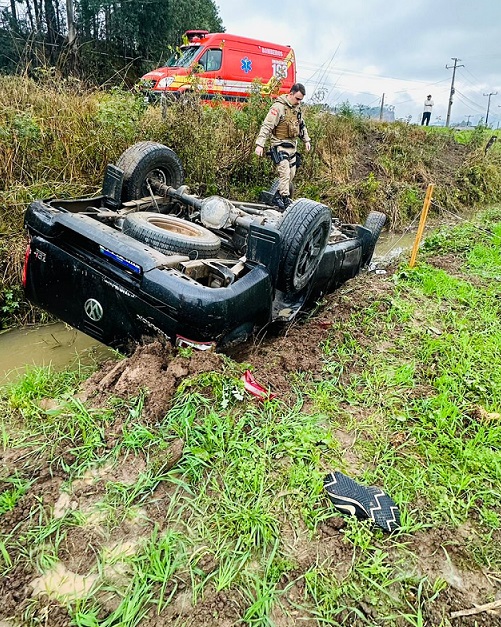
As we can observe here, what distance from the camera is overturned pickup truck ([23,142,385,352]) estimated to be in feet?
8.60

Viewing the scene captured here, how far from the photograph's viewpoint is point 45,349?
13.0 ft

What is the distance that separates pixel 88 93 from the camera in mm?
5863

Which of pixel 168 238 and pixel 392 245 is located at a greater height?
pixel 168 238

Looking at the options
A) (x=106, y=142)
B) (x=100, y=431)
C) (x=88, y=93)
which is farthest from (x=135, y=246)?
(x=88, y=93)

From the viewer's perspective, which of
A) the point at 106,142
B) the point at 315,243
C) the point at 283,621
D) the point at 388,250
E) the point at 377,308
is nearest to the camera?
the point at 283,621

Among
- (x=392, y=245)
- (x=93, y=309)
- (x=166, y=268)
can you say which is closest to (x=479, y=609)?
(x=166, y=268)

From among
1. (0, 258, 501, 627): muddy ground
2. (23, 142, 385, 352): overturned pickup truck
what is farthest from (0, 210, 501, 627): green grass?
(23, 142, 385, 352): overturned pickup truck

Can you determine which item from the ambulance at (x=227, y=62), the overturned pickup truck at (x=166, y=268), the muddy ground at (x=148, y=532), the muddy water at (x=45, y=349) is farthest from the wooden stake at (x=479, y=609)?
the ambulance at (x=227, y=62)

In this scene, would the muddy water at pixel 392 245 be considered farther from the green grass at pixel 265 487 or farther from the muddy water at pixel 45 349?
the muddy water at pixel 45 349

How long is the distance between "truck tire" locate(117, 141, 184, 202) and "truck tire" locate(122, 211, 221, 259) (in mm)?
685

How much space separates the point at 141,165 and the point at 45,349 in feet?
5.88

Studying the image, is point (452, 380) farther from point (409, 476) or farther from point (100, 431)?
point (100, 431)

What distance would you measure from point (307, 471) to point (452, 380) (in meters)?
1.41

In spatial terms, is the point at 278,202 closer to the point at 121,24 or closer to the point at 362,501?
the point at 362,501
